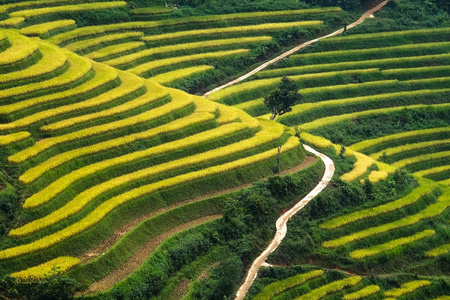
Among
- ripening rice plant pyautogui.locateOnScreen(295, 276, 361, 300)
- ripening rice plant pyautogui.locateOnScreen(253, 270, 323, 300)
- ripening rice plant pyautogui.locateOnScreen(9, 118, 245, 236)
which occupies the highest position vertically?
ripening rice plant pyautogui.locateOnScreen(9, 118, 245, 236)

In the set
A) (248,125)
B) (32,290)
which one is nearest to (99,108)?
(248,125)

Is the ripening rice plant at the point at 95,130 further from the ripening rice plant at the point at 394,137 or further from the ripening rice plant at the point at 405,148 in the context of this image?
the ripening rice plant at the point at 405,148

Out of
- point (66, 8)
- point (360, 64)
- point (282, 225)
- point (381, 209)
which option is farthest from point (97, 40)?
point (381, 209)

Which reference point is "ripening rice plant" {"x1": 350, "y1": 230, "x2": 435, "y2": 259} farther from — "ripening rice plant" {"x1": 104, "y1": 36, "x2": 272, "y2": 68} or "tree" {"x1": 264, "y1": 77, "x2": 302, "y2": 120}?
"ripening rice plant" {"x1": 104, "y1": 36, "x2": 272, "y2": 68}

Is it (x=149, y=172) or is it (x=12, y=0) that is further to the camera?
(x=12, y=0)

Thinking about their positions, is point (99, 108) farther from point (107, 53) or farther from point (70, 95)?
point (107, 53)

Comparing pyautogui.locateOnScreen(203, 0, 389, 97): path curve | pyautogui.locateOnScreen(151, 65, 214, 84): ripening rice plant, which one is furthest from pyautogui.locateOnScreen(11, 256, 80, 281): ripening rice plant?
pyautogui.locateOnScreen(203, 0, 389, 97): path curve

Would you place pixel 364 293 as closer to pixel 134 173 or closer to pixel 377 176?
pixel 377 176
